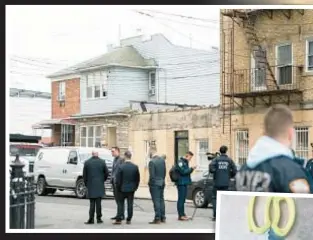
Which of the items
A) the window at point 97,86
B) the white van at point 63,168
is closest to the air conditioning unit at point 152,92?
the window at point 97,86

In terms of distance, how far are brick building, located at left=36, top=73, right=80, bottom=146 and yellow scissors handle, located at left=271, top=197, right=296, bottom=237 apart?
274 centimetres

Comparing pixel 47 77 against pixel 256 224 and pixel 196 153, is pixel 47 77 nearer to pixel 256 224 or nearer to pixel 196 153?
pixel 196 153

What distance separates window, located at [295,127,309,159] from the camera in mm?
7168

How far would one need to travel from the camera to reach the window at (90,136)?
24.9 feet

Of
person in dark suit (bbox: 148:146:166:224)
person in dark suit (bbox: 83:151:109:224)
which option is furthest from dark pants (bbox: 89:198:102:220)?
person in dark suit (bbox: 148:146:166:224)

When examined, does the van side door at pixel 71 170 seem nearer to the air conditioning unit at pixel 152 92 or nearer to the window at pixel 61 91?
the window at pixel 61 91

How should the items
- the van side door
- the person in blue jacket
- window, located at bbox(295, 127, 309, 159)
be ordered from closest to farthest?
window, located at bbox(295, 127, 309, 159) < the person in blue jacket < the van side door

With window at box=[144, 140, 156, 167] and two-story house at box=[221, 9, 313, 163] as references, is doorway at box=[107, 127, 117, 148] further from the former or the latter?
two-story house at box=[221, 9, 313, 163]

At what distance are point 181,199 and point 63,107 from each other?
64.4 inches

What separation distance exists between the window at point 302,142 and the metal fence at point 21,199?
282 cm

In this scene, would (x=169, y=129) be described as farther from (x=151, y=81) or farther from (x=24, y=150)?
(x=24, y=150)

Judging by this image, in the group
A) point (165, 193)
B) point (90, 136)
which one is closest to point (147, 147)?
point (165, 193)

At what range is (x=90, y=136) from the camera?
7641 millimetres

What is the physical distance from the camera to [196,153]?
24.9 ft
